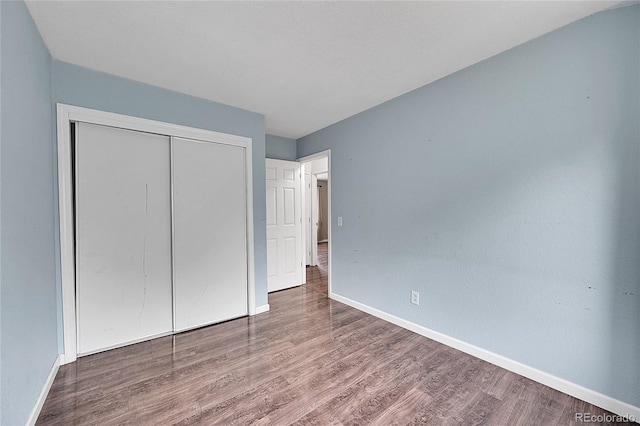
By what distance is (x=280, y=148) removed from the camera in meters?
3.95

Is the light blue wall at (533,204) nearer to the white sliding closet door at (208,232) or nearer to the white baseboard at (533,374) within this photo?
the white baseboard at (533,374)

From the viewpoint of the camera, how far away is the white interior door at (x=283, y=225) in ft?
12.3

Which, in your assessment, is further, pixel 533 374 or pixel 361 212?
pixel 361 212

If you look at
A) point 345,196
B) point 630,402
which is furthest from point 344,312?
point 630,402

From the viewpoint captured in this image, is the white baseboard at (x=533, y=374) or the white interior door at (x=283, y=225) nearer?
the white baseboard at (x=533, y=374)

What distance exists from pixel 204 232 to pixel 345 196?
1.71 m

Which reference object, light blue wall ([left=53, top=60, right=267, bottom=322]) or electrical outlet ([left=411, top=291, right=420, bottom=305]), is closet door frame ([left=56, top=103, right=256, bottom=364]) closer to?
light blue wall ([left=53, top=60, right=267, bottom=322])

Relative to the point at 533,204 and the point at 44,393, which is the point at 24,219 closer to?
the point at 44,393

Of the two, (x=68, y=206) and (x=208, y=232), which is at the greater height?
(x=68, y=206)

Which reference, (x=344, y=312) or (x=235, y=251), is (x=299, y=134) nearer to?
(x=235, y=251)

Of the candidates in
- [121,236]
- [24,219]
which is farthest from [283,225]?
[24,219]

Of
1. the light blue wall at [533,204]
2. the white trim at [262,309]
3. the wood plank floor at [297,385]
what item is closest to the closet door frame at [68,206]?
the wood plank floor at [297,385]

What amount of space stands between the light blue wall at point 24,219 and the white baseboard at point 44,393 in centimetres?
4

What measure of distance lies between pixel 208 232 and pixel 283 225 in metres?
1.36
